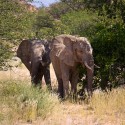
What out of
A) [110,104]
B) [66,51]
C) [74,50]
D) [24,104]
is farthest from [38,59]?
[24,104]

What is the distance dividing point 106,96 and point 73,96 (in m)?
2.27

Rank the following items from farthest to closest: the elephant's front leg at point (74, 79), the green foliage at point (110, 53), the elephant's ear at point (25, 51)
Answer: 1. the elephant's ear at point (25, 51)
2. the elephant's front leg at point (74, 79)
3. the green foliage at point (110, 53)

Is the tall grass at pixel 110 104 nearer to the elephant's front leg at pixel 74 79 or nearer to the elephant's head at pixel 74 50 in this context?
the elephant's head at pixel 74 50

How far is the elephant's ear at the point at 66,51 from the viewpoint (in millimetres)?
15709

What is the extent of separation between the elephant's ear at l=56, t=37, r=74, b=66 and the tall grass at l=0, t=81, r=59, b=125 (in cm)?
296

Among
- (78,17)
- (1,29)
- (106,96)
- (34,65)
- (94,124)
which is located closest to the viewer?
(94,124)

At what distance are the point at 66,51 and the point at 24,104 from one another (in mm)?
4850

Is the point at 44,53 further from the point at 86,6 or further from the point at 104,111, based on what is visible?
the point at 104,111

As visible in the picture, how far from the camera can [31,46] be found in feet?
64.6

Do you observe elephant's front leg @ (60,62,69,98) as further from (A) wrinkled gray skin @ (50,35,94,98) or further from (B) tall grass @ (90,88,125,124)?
(B) tall grass @ (90,88,125,124)

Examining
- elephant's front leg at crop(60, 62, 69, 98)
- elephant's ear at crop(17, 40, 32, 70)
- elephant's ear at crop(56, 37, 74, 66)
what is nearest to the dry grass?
elephant's front leg at crop(60, 62, 69, 98)

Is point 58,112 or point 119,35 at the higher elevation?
point 119,35

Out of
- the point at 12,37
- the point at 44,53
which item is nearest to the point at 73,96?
the point at 12,37

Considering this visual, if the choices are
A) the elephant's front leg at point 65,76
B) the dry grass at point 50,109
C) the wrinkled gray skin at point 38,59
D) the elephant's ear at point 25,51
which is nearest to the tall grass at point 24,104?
the dry grass at point 50,109
